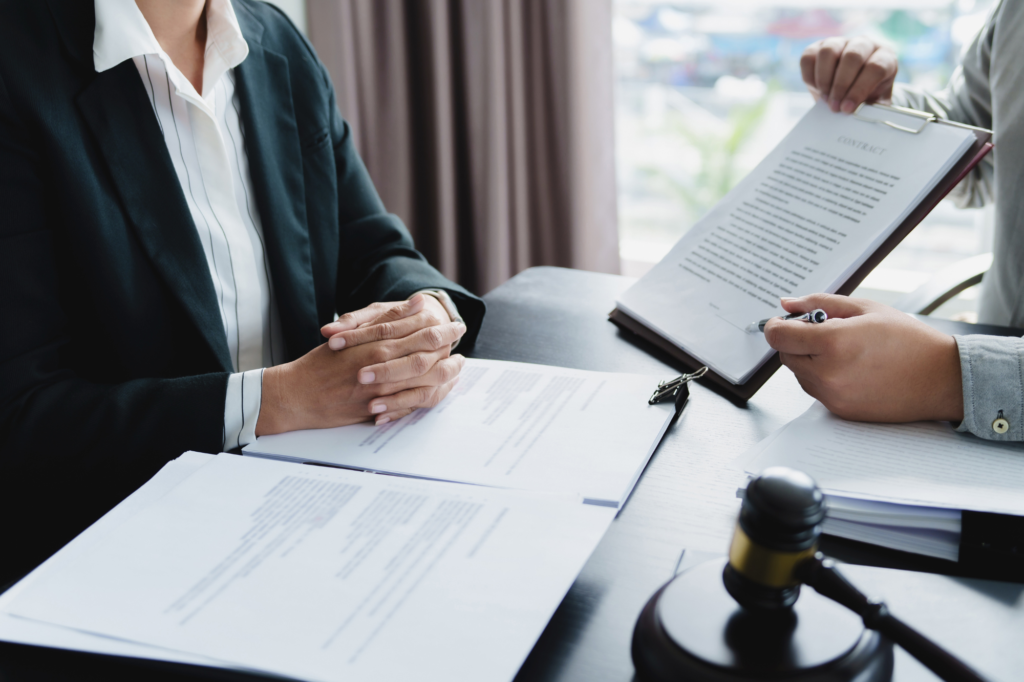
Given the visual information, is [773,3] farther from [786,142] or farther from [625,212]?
[786,142]

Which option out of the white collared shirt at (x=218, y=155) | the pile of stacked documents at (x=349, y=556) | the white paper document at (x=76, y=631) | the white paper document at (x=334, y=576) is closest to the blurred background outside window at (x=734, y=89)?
the white collared shirt at (x=218, y=155)

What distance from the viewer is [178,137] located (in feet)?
Answer: 3.37

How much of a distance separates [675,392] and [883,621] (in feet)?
1.47

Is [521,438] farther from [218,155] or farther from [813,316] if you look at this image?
[218,155]

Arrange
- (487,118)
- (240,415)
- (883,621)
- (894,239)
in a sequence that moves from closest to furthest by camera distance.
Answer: (883,621), (240,415), (894,239), (487,118)

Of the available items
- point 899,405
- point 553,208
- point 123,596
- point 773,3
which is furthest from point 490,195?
point 123,596

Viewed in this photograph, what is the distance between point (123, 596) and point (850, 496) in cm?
56

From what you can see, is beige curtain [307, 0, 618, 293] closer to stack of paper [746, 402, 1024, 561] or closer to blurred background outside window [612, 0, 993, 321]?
A: blurred background outside window [612, 0, 993, 321]

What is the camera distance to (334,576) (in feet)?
1.73

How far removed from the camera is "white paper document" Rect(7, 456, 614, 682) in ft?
1.53

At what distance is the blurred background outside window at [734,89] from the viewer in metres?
2.35

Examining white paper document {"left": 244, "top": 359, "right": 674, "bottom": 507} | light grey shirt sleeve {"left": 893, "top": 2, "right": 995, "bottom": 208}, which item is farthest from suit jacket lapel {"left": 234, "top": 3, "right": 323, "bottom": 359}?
light grey shirt sleeve {"left": 893, "top": 2, "right": 995, "bottom": 208}

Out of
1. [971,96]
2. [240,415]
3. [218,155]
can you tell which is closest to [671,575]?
[240,415]

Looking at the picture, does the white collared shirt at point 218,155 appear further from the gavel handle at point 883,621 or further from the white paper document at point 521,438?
the gavel handle at point 883,621
